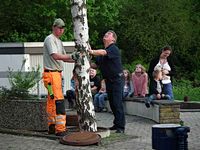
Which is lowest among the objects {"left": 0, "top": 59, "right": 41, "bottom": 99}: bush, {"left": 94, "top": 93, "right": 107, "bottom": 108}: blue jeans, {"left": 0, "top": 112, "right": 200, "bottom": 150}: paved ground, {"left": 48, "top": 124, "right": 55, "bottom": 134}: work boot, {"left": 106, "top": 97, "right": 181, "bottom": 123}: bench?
{"left": 0, "top": 112, "right": 200, "bottom": 150}: paved ground

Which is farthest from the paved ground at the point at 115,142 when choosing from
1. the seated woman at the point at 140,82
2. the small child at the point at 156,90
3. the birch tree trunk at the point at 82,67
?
the seated woman at the point at 140,82

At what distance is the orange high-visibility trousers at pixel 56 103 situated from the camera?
34.7ft

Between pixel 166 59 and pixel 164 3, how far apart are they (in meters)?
23.1

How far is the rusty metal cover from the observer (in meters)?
9.84

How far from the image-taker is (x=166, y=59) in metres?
14.2

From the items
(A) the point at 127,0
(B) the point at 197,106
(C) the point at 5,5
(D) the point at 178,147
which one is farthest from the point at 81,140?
(A) the point at 127,0

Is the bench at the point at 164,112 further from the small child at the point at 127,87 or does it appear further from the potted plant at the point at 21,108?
the potted plant at the point at 21,108

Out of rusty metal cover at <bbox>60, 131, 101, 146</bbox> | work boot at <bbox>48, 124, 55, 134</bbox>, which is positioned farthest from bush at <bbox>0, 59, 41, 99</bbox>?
rusty metal cover at <bbox>60, 131, 101, 146</bbox>

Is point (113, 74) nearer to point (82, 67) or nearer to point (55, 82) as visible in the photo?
point (82, 67)

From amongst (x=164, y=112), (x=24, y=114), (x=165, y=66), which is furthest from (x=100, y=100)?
(x=24, y=114)

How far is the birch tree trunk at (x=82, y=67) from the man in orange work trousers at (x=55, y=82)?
235mm

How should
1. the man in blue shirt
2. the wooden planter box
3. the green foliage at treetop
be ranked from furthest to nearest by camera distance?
the green foliage at treetop, the wooden planter box, the man in blue shirt

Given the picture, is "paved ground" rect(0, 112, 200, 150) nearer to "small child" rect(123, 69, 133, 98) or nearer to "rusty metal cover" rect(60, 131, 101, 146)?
"rusty metal cover" rect(60, 131, 101, 146)

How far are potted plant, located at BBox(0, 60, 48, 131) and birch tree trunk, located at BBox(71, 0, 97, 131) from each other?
3.34ft
